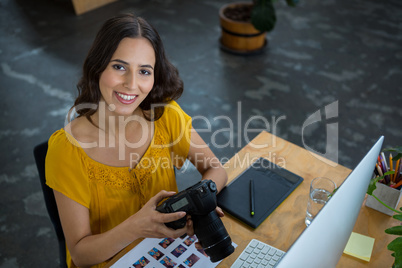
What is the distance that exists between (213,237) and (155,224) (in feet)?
0.61

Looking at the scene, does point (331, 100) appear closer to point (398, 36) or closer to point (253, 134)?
point (253, 134)

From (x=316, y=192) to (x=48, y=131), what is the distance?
98.2 inches

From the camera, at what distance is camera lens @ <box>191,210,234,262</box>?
1.11 m

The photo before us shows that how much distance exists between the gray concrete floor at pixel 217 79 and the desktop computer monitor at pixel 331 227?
1831mm

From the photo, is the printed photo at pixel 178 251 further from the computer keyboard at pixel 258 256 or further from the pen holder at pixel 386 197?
the pen holder at pixel 386 197

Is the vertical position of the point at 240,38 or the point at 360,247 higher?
the point at 360,247

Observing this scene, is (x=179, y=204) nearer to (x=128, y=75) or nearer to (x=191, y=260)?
(x=191, y=260)

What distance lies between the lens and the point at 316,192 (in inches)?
52.4

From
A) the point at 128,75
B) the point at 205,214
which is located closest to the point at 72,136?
the point at 128,75

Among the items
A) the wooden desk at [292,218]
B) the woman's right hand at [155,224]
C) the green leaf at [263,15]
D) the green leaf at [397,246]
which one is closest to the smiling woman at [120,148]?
the woman's right hand at [155,224]

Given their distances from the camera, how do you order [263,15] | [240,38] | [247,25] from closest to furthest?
[263,15], [247,25], [240,38]

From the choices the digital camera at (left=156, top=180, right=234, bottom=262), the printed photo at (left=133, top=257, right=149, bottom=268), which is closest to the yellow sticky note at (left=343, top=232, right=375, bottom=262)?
the digital camera at (left=156, top=180, right=234, bottom=262)

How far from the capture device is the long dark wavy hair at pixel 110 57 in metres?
1.32

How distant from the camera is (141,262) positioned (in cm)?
121
